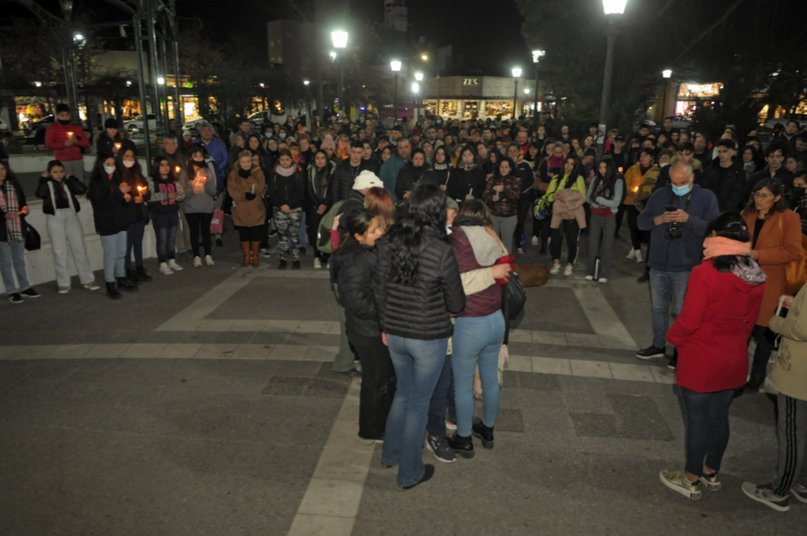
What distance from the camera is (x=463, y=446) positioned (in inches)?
178

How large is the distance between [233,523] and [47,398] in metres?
2.64

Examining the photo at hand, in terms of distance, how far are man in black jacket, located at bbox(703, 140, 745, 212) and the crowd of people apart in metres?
0.03

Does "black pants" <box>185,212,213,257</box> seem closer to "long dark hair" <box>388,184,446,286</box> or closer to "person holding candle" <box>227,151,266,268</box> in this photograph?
"person holding candle" <box>227,151,266,268</box>

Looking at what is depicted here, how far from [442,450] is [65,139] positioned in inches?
403

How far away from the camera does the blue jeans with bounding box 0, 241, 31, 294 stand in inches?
309

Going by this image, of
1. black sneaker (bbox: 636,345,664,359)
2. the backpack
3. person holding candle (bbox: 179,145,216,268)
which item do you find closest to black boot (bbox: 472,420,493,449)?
the backpack

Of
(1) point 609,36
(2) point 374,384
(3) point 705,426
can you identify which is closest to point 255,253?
(2) point 374,384

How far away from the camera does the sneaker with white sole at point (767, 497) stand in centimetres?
398

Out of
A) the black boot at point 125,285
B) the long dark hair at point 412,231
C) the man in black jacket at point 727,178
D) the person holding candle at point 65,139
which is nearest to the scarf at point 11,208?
the black boot at point 125,285

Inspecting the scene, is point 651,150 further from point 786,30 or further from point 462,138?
point 786,30

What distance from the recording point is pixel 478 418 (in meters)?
5.12

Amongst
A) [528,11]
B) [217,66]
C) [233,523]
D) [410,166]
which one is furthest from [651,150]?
[217,66]

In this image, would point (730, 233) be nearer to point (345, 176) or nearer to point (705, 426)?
point (705, 426)

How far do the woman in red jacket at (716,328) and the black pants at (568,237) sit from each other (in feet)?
17.6
